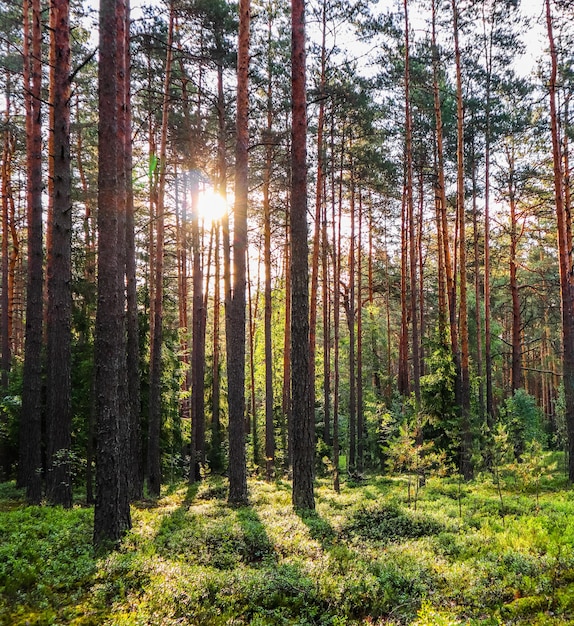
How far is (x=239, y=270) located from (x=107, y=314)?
4.45 metres

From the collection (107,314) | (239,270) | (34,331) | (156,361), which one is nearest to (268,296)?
(156,361)

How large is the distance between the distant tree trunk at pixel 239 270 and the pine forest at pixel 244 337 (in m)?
0.07

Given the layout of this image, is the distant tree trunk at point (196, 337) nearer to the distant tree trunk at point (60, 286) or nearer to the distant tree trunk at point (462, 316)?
the distant tree trunk at point (60, 286)

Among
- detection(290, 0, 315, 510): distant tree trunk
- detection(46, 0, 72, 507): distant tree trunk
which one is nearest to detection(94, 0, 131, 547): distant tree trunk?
detection(46, 0, 72, 507): distant tree trunk

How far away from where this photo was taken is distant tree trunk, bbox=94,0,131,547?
6785 millimetres

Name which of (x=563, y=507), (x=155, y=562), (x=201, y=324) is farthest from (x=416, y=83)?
(x=155, y=562)

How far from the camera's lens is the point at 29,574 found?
18.0ft

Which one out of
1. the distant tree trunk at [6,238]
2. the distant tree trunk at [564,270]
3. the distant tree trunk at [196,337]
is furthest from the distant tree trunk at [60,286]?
the distant tree trunk at [564,270]

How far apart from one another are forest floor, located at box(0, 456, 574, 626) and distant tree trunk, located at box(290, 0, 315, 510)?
96 centimetres

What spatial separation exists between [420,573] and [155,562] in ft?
11.4

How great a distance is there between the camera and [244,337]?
11.1 m

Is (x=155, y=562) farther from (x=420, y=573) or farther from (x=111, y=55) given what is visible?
(x=111, y=55)

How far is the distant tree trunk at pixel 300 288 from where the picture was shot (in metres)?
9.52

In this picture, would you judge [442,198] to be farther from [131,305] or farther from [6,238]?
[6,238]
